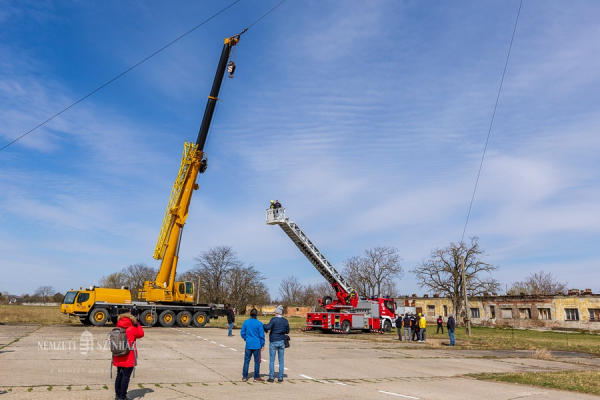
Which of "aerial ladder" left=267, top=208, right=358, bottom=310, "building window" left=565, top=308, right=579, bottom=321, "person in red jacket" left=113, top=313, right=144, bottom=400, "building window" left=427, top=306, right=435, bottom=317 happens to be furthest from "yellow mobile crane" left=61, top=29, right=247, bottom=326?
"building window" left=427, top=306, right=435, bottom=317

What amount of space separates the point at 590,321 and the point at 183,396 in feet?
143

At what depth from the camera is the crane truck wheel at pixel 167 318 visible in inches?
1068

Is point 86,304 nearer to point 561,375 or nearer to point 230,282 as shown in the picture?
point 561,375

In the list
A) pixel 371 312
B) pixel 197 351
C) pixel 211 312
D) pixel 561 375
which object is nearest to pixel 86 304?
pixel 211 312

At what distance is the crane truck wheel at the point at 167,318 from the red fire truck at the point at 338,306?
26.5 feet

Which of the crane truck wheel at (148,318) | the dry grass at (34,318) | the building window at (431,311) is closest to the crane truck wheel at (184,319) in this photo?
the crane truck wheel at (148,318)

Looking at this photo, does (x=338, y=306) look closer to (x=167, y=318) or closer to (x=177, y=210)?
(x=167, y=318)

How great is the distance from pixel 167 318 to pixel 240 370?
17.3 metres

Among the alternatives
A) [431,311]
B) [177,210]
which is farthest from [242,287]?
[177,210]

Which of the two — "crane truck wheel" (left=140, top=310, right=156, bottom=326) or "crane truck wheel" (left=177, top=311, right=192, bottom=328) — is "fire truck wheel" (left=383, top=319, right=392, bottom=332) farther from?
"crane truck wheel" (left=140, top=310, right=156, bottom=326)

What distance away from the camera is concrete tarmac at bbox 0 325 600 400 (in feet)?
27.5

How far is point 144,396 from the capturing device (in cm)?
775
